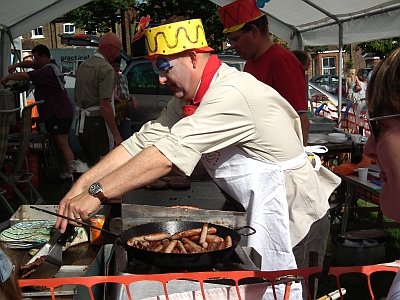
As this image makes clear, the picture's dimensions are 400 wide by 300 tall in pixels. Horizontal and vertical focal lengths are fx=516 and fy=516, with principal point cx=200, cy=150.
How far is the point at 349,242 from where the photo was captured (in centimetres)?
471

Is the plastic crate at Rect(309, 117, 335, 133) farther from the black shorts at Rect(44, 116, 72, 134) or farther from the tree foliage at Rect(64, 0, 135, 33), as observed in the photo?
the tree foliage at Rect(64, 0, 135, 33)

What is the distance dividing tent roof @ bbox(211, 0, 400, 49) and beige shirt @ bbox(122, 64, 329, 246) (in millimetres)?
4144

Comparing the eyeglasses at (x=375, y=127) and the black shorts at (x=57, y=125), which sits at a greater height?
the eyeglasses at (x=375, y=127)

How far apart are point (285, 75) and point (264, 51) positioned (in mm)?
252

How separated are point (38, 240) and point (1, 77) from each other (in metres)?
5.39

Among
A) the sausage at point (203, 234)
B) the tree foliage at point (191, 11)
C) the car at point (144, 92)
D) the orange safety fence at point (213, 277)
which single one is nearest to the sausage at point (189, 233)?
the sausage at point (203, 234)

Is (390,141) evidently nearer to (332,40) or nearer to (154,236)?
(154,236)

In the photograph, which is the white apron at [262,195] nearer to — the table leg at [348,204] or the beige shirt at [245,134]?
the beige shirt at [245,134]

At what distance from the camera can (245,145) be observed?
7.41 feet

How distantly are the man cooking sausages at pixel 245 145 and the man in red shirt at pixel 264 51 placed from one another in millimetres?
995

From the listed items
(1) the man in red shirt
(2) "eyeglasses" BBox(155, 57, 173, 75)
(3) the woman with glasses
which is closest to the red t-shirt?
(1) the man in red shirt

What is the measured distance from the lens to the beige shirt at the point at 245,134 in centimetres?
201

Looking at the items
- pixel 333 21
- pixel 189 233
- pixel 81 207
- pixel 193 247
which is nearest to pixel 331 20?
pixel 333 21

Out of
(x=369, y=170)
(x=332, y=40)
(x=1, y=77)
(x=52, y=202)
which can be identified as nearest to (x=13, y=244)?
(x=369, y=170)
